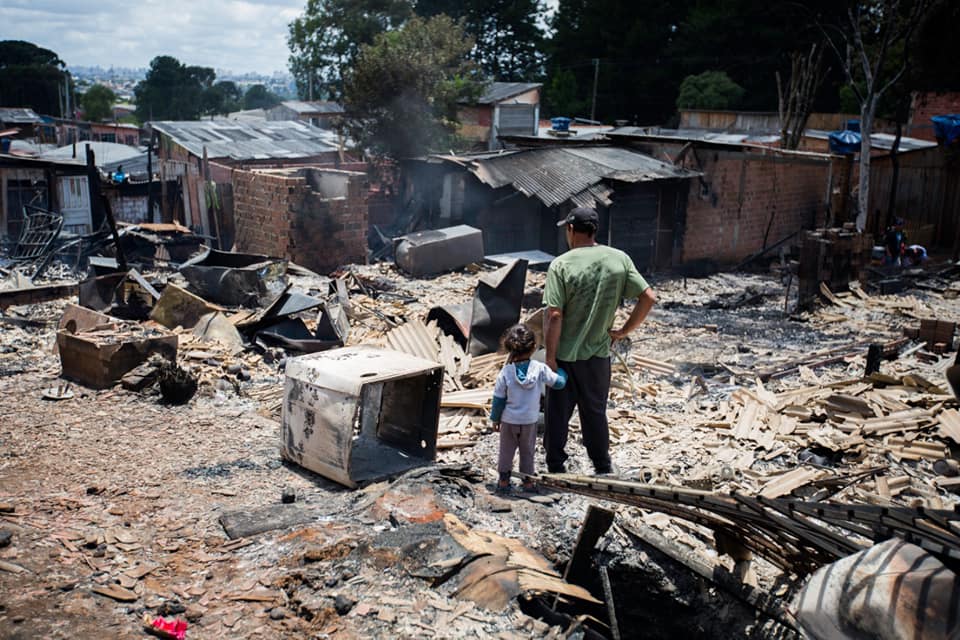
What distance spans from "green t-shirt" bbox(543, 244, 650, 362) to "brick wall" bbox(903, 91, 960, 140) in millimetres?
25544

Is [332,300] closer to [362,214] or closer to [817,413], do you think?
[362,214]

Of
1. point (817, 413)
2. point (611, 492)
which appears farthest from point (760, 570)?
point (817, 413)

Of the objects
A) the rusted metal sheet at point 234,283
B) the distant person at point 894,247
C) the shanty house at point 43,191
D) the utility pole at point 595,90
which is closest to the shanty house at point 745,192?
the distant person at point 894,247

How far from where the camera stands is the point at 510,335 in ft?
17.3

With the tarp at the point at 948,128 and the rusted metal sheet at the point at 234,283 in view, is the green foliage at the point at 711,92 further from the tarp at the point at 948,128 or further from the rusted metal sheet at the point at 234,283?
the rusted metal sheet at the point at 234,283

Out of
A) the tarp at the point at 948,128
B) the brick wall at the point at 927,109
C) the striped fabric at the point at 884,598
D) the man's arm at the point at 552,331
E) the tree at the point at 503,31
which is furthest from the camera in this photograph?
the tree at the point at 503,31

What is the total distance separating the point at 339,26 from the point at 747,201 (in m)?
29.1

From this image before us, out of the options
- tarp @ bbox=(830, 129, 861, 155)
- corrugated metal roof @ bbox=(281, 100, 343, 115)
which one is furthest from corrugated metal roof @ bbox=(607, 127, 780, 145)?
corrugated metal roof @ bbox=(281, 100, 343, 115)

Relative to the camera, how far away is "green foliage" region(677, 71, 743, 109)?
34406mm

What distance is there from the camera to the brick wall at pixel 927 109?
2634 cm

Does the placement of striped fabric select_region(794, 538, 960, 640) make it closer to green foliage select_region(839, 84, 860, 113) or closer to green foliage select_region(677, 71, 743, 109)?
green foliage select_region(839, 84, 860, 113)

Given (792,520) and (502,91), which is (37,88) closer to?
(502,91)

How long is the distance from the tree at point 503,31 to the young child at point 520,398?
1779 inches

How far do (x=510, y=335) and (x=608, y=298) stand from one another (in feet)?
2.26
